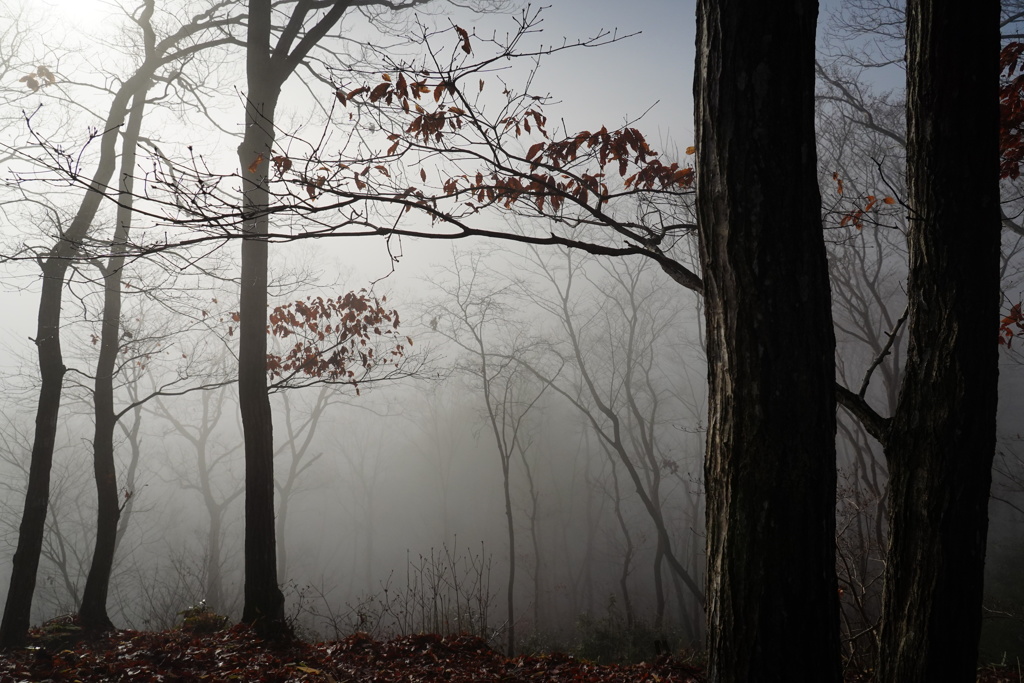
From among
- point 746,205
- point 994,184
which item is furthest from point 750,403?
point 994,184

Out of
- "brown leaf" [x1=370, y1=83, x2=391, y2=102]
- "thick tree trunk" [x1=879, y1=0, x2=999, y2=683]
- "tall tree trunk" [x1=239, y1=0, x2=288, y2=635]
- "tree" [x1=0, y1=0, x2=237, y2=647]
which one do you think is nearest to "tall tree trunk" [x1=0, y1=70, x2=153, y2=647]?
"tree" [x1=0, y1=0, x2=237, y2=647]

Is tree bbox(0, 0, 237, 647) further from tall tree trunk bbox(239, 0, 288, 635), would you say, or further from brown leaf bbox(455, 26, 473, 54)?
brown leaf bbox(455, 26, 473, 54)

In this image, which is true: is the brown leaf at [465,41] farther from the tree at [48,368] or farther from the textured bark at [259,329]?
the tree at [48,368]

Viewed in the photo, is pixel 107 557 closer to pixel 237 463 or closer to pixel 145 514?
pixel 145 514

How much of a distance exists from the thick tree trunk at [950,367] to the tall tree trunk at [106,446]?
7.47 meters

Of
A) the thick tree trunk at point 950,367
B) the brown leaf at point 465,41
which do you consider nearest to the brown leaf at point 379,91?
the brown leaf at point 465,41

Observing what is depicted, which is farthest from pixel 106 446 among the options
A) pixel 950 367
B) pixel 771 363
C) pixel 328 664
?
pixel 950 367

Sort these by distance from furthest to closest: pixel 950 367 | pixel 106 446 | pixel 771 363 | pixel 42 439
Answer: pixel 106 446
pixel 42 439
pixel 950 367
pixel 771 363

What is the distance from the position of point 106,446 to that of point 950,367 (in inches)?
327

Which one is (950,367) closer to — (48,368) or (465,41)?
(465,41)

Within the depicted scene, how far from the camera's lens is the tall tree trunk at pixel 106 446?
21.7 ft

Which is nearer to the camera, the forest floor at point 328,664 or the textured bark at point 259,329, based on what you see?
the forest floor at point 328,664

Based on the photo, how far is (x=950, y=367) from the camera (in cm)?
229

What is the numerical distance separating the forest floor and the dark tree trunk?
2265 millimetres
